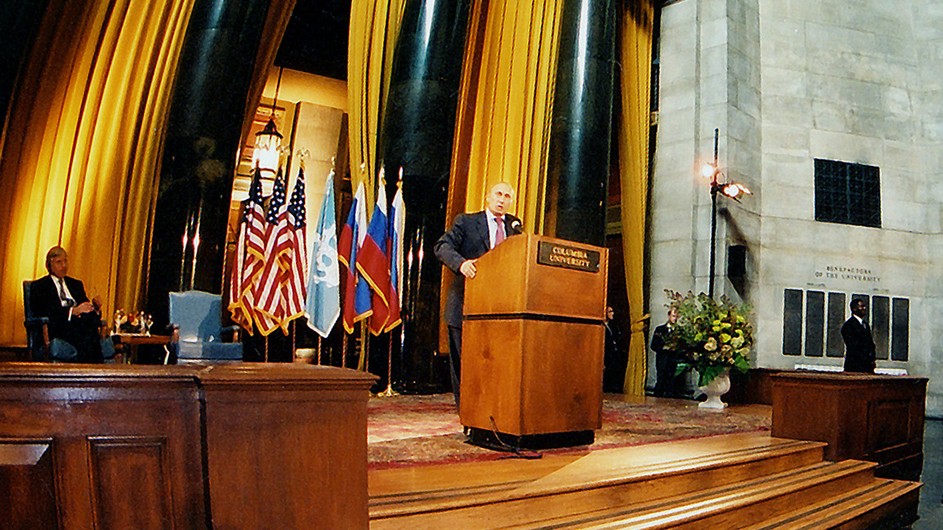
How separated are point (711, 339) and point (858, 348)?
1.71 m

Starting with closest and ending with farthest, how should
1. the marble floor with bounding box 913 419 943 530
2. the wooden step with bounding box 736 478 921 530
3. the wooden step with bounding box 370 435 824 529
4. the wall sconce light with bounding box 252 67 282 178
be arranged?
1. the wooden step with bounding box 370 435 824 529
2. the wooden step with bounding box 736 478 921 530
3. the marble floor with bounding box 913 419 943 530
4. the wall sconce light with bounding box 252 67 282 178

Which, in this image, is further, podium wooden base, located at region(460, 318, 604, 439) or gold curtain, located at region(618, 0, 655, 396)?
gold curtain, located at region(618, 0, 655, 396)

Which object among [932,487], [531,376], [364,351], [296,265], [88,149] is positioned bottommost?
[932,487]

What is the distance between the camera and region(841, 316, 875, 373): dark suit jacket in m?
7.43

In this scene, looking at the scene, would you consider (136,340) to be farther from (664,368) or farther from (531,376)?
(664,368)

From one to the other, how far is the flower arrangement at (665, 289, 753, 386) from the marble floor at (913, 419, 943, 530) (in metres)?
1.70

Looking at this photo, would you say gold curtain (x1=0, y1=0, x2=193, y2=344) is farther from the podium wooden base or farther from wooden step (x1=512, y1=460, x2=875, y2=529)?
wooden step (x1=512, y1=460, x2=875, y2=529)

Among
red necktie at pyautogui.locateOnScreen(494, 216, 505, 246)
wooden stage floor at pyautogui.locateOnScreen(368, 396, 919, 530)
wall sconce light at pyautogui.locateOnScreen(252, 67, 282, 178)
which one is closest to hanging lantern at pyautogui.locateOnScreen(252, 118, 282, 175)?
wall sconce light at pyautogui.locateOnScreen(252, 67, 282, 178)

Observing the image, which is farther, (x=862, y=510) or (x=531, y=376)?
(x=862, y=510)

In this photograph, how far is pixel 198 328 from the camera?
5.46m

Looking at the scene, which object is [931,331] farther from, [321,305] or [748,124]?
[321,305]

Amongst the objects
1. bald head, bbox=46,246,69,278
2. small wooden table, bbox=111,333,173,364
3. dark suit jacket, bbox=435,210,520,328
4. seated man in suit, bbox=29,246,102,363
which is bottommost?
small wooden table, bbox=111,333,173,364

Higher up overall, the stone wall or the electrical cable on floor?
the stone wall

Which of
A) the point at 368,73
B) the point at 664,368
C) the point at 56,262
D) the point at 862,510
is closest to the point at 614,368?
the point at 664,368
